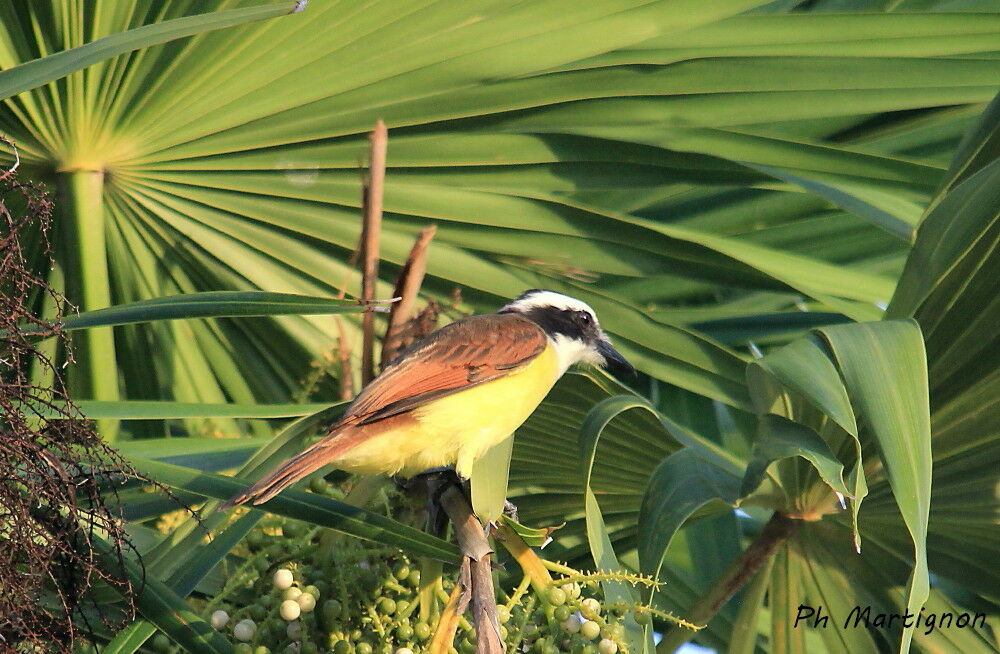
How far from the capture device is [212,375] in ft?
10.9

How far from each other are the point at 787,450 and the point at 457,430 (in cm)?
87

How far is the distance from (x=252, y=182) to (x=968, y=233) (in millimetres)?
1722

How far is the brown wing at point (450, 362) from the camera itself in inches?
93.0

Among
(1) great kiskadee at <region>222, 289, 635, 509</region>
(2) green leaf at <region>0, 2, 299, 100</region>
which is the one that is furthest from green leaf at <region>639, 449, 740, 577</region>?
(2) green leaf at <region>0, 2, 299, 100</region>

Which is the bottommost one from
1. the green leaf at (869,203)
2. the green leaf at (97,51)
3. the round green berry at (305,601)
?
the round green berry at (305,601)

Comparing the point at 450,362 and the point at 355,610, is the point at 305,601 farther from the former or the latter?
the point at 450,362

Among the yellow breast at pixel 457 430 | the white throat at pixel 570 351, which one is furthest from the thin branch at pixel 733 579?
the white throat at pixel 570 351

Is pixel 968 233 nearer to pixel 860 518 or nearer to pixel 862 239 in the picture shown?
Answer: pixel 860 518

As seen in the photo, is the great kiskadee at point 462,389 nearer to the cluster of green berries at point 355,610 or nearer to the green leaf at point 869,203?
the cluster of green berries at point 355,610

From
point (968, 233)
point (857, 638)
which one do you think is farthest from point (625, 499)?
point (968, 233)

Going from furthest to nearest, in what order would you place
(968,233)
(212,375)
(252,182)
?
(212,375), (252,182), (968,233)

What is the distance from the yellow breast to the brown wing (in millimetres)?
29

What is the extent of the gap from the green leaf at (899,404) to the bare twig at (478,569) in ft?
1.79

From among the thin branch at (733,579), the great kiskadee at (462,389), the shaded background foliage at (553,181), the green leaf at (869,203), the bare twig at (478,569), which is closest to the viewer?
the bare twig at (478,569)
